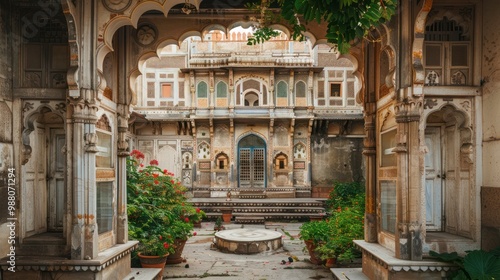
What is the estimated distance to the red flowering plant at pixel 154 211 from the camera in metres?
8.10

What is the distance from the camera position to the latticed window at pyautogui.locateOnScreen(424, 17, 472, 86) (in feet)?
19.8

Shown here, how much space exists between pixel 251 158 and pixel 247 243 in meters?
10.0

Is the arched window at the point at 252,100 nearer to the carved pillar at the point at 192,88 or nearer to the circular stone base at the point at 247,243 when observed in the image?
the carved pillar at the point at 192,88

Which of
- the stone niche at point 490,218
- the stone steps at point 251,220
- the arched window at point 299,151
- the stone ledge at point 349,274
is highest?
the arched window at point 299,151

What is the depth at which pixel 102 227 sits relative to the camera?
20.8 feet

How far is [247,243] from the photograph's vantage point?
37.2 feet

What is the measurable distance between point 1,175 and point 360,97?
584cm

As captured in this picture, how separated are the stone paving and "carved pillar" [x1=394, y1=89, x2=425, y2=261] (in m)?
3.27

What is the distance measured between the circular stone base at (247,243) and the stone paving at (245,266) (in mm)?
168

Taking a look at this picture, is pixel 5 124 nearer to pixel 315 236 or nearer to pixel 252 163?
pixel 315 236

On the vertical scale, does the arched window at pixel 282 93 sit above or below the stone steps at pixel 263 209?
above

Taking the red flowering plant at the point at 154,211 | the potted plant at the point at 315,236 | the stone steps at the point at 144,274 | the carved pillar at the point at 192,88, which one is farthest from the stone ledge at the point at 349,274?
the carved pillar at the point at 192,88

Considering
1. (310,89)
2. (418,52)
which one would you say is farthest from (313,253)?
(310,89)

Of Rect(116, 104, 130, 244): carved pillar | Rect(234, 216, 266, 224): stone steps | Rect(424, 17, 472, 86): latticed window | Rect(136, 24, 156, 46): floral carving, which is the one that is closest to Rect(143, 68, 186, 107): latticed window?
Rect(234, 216, 266, 224): stone steps
